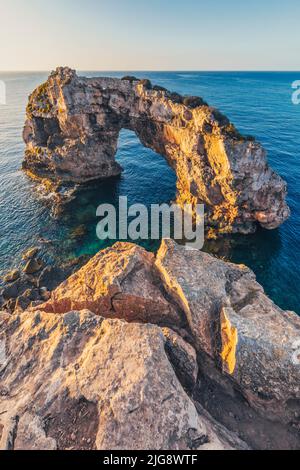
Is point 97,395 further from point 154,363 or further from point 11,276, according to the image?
point 11,276

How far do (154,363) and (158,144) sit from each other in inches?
1817

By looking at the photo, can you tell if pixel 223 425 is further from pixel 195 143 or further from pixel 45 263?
pixel 195 143

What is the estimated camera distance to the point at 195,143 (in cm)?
3756

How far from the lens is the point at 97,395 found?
38.9 ft

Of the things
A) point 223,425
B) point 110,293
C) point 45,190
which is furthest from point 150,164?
point 223,425

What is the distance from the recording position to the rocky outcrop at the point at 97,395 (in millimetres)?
10766

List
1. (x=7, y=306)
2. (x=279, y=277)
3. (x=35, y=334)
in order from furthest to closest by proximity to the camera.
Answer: (x=279, y=277) → (x=7, y=306) → (x=35, y=334)

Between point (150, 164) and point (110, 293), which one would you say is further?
point (150, 164)

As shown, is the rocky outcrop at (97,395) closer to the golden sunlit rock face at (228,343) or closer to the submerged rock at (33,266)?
the golden sunlit rock face at (228,343)

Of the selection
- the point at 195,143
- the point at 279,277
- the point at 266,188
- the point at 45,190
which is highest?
the point at 195,143

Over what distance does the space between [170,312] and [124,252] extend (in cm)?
666

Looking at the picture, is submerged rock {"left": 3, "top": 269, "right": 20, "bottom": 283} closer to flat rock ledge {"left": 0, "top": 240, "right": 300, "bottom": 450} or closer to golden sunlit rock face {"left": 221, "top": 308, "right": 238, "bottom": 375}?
flat rock ledge {"left": 0, "top": 240, "right": 300, "bottom": 450}

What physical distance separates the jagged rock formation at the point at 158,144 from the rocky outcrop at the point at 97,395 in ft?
95.2

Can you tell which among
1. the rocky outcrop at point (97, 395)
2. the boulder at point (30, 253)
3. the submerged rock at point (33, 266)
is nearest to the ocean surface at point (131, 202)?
the boulder at point (30, 253)
